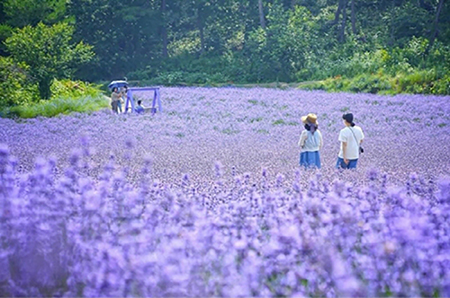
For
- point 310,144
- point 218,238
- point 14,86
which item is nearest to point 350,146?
point 310,144

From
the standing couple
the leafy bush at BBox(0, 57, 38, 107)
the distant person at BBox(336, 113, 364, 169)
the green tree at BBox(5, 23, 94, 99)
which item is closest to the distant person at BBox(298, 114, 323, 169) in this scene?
the standing couple

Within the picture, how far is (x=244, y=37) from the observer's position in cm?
3222

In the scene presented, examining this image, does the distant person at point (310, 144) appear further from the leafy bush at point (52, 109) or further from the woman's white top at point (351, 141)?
the leafy bush at point (52, 109)

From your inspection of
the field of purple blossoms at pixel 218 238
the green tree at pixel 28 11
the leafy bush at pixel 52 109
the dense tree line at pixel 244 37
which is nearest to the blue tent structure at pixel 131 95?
the leafy bush at pixel 52 109

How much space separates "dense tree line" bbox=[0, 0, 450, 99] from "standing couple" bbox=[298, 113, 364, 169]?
1368 cm

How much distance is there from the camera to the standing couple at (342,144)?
6801 millimetres

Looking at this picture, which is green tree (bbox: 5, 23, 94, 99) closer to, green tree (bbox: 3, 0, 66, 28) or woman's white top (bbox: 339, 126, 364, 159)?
green tree (bbox: 3, 0, 66, 28)

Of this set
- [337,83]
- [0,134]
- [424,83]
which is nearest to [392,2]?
[337,83]

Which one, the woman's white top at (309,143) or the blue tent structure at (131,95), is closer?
the woman's white top at (309,143)

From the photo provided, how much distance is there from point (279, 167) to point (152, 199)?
7.66 ft

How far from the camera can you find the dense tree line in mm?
22625

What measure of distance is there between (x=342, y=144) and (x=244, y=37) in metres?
26.0

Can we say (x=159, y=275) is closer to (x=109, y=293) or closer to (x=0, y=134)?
(x=109, y=293)

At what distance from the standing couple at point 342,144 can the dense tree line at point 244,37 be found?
1368cm
